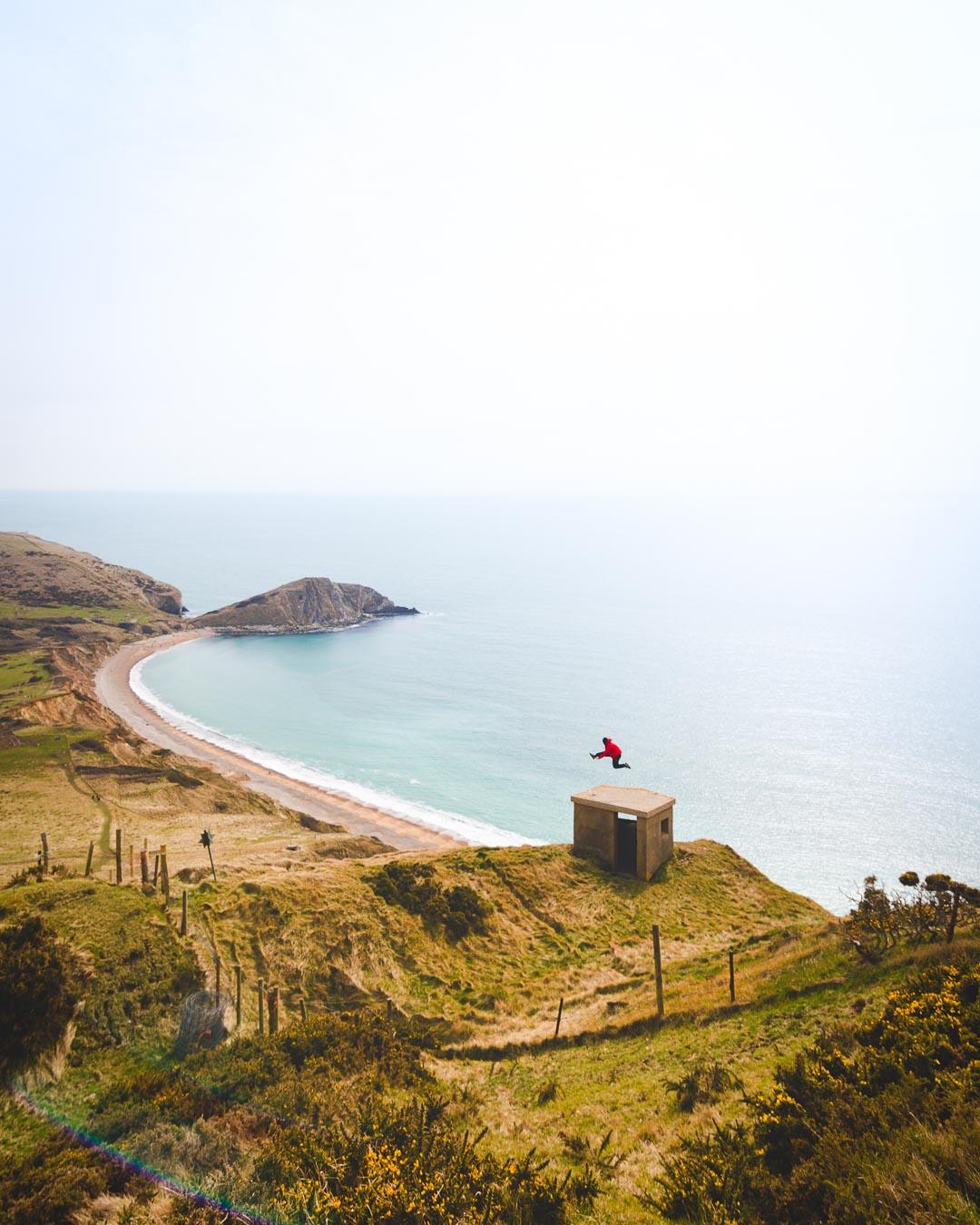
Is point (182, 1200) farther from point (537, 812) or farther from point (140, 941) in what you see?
point (537, 812)

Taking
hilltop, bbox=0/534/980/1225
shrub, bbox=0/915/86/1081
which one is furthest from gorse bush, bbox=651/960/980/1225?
shrub, bbox=0/915/86/1081

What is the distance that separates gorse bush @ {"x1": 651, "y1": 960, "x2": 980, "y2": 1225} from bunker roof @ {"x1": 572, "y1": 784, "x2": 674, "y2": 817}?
726 inches

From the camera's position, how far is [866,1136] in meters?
9.70

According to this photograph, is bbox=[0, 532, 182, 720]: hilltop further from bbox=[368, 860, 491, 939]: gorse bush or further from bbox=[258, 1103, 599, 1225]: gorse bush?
bbox=[258, 1103, 599, 1225]: gorse bush

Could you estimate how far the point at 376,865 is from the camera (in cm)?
2961

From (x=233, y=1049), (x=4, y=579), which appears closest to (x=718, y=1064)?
(x=233, y=1049)

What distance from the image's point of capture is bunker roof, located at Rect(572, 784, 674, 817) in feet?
105

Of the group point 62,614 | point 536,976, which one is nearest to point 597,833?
point 536,976

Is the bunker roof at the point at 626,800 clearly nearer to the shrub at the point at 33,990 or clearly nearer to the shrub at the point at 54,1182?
the shrub at the point at 33,990

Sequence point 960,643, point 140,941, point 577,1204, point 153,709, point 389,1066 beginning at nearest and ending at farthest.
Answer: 1. point 577,1204
2. point 389,1066
3. point 140,941
4. point 153,709
5. point 960,643

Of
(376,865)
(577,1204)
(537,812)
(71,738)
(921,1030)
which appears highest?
(921,1030)

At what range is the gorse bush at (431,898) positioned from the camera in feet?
89.6

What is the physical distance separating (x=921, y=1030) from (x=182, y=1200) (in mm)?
11623

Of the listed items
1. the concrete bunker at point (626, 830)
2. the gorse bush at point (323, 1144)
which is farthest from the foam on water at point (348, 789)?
the gorse bush at point (323, 1144)
